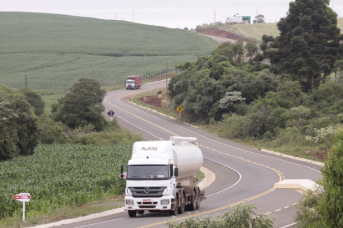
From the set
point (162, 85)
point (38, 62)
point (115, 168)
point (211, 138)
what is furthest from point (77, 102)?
point (38, 62)

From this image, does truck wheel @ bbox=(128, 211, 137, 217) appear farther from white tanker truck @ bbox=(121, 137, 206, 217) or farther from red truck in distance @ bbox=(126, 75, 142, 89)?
red truck in distance @ bbox=(126, 75, 142, 89)

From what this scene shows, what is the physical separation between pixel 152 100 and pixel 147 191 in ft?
234

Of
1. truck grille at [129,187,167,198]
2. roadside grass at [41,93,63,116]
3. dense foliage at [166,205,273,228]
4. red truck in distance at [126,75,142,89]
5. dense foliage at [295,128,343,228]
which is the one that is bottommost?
roadside grass at [41,93,63,116]

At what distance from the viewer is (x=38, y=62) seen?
157 meters

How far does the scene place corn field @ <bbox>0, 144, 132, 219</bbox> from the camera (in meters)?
29.1

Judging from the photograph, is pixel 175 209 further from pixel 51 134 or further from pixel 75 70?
pixel 75 70

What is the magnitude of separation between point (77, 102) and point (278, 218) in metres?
47.7

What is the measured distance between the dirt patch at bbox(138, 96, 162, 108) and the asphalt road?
6.26m

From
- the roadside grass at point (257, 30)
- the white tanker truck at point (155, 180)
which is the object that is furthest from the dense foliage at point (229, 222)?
the roadside grass at point (257, 30)

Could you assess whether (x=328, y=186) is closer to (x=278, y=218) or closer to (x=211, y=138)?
(x=278, y=218)

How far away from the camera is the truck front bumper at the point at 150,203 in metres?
23.2

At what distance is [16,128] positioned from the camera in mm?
52500

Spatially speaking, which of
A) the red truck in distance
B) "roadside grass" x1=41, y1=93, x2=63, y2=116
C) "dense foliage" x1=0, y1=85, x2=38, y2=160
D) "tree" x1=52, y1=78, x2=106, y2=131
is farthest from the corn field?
the red truck in distance

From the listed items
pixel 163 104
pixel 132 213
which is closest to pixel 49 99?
pixel 163 104
